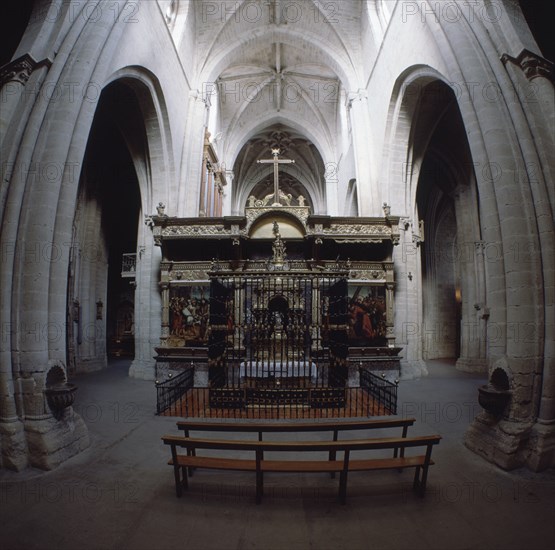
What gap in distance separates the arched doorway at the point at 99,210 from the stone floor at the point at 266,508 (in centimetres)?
829

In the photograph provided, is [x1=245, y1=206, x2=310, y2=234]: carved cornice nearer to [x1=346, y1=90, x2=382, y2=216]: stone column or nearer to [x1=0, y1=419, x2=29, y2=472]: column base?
[x1=346, y1=90, x2=382, y2=216]: stone column

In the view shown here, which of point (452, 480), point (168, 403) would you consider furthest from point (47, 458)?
point (452, 480)

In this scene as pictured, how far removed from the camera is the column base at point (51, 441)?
4.26 meters

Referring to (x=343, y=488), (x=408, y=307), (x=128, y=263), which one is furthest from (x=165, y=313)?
(x=343, y=488)

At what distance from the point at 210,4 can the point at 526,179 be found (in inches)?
574

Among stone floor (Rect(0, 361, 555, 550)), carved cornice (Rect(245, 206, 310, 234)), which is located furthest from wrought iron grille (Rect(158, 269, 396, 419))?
carved cornice (Rect(245, 206, 310, 234))

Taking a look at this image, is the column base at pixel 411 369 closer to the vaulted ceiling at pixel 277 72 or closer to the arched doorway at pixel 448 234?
the arched doorway at pixel 448 234

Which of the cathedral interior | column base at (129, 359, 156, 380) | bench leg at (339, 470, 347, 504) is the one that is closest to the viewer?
bench leg at (339, 470, 347, 504)

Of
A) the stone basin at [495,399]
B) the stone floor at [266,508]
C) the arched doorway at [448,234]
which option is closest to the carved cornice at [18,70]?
the stone floor at [266,508]

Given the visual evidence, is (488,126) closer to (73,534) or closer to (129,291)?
(73,534)

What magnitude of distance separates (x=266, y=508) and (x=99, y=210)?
12.5 meters

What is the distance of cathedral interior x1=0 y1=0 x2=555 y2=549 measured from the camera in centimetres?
363

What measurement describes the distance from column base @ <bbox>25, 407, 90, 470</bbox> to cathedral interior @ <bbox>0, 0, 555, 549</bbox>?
0.03 metres

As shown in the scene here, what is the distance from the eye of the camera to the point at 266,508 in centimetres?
340
